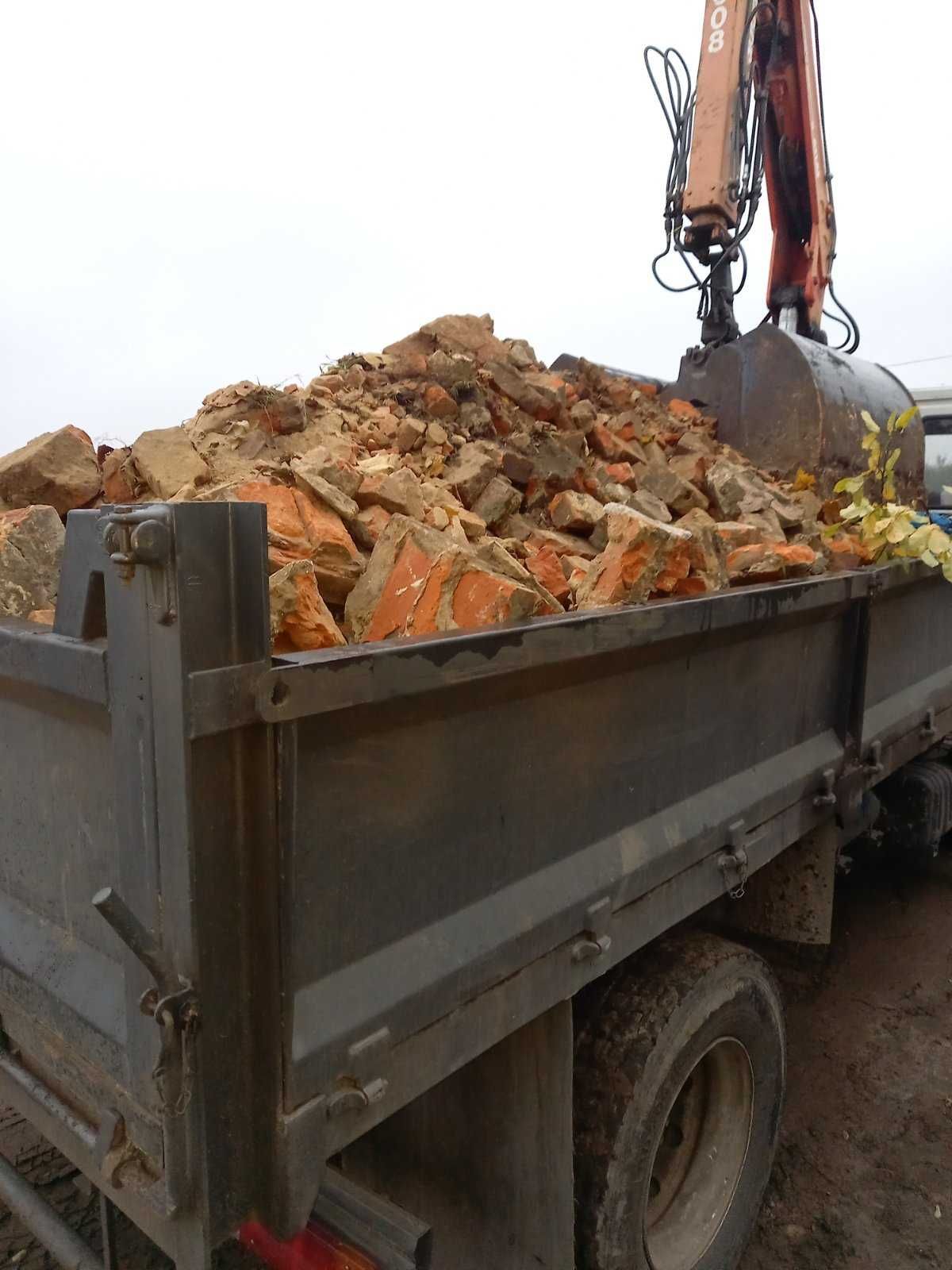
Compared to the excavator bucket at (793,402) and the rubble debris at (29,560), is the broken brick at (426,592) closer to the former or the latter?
the rubble debris at (29,560)

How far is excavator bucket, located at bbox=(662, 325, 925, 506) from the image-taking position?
392 cm

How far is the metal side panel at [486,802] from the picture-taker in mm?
1247

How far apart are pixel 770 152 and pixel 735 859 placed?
4.88 meters

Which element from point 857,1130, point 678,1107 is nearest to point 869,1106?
point 857,1130

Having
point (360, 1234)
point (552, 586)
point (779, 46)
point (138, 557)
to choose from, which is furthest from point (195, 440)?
point (779, 46)

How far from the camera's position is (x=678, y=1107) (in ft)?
7.36

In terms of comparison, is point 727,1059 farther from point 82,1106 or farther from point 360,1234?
point 82,1106

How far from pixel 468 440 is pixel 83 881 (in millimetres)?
2094

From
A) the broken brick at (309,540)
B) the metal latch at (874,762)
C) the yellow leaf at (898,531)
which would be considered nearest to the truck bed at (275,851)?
the broken brick at (309,540)

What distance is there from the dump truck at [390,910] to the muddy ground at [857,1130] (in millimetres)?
352

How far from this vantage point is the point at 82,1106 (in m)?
1.43

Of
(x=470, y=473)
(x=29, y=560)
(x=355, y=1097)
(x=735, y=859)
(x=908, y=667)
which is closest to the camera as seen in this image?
(x=355, y=1097)

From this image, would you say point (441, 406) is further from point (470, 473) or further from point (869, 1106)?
point (869, 1106)

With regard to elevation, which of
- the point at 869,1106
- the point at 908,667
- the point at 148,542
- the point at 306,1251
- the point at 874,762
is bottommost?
the point at 869,1106
